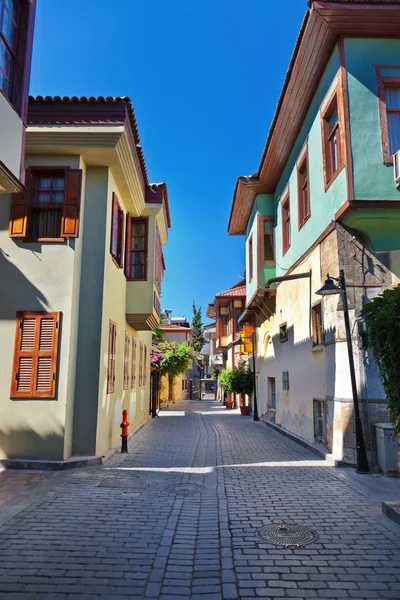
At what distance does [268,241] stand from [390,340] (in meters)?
11.3

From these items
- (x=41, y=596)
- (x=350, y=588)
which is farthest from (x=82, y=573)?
(x=350, y=588)

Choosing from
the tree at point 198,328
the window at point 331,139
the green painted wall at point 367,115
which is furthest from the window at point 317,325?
the tree at point 198,328

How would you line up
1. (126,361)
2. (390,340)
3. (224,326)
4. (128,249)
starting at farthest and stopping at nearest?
(224,326) → (126,361) → (128,249) → (390,340)

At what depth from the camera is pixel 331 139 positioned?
389 inches

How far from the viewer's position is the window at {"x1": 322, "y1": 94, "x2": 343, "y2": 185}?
30.9 feet

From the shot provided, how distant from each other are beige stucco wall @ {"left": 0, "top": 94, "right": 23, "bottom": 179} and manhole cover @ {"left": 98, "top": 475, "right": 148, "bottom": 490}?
5.06 metres

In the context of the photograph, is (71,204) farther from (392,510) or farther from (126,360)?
(392,510)

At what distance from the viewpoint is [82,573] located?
409 centimetres

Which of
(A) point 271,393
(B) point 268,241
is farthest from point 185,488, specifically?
(B) point 268,241

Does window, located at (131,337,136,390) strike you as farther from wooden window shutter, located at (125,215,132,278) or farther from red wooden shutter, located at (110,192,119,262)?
red wooden shutter, located at (110,192,119,262)

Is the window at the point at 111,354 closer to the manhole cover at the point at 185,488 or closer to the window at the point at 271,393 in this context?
the manhole cover at the point at 185,488

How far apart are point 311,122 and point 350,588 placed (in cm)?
1009

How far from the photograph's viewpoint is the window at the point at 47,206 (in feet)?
30.0

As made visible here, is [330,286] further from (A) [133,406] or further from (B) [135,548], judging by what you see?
(A) [133,406]
